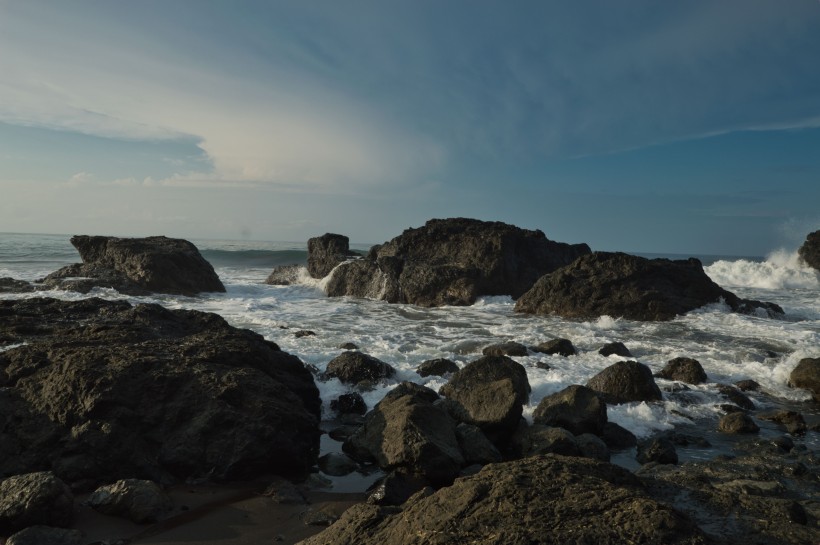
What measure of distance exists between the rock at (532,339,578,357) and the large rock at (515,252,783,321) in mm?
6434

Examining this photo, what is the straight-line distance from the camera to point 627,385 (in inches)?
323

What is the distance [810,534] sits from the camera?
332cm

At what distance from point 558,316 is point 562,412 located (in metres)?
11.5

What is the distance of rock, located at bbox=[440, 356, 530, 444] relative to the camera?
20.9 ft

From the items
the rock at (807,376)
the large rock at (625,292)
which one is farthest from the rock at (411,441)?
the large rock at (625,292)

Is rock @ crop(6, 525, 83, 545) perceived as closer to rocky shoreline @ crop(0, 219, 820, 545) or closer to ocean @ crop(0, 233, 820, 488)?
rocky shoreline @ crop(0, 219, 820, 545)

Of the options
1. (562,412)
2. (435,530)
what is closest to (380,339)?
(562,412)

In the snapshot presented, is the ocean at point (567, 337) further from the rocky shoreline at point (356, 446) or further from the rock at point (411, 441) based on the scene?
the rock at point (411, 441)

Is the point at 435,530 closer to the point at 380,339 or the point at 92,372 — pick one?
the point at 92,372

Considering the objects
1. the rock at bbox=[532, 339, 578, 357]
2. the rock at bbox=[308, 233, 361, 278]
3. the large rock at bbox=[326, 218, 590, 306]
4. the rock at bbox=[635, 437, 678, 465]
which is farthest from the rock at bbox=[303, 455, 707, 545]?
the rock at bbox=[308, 233, 361, 278]

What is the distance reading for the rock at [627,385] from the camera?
8.09m

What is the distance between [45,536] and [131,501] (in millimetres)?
610

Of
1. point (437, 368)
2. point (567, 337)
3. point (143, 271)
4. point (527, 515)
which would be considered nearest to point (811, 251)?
point (567, 337)

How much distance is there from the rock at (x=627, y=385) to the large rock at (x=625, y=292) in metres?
9.28
